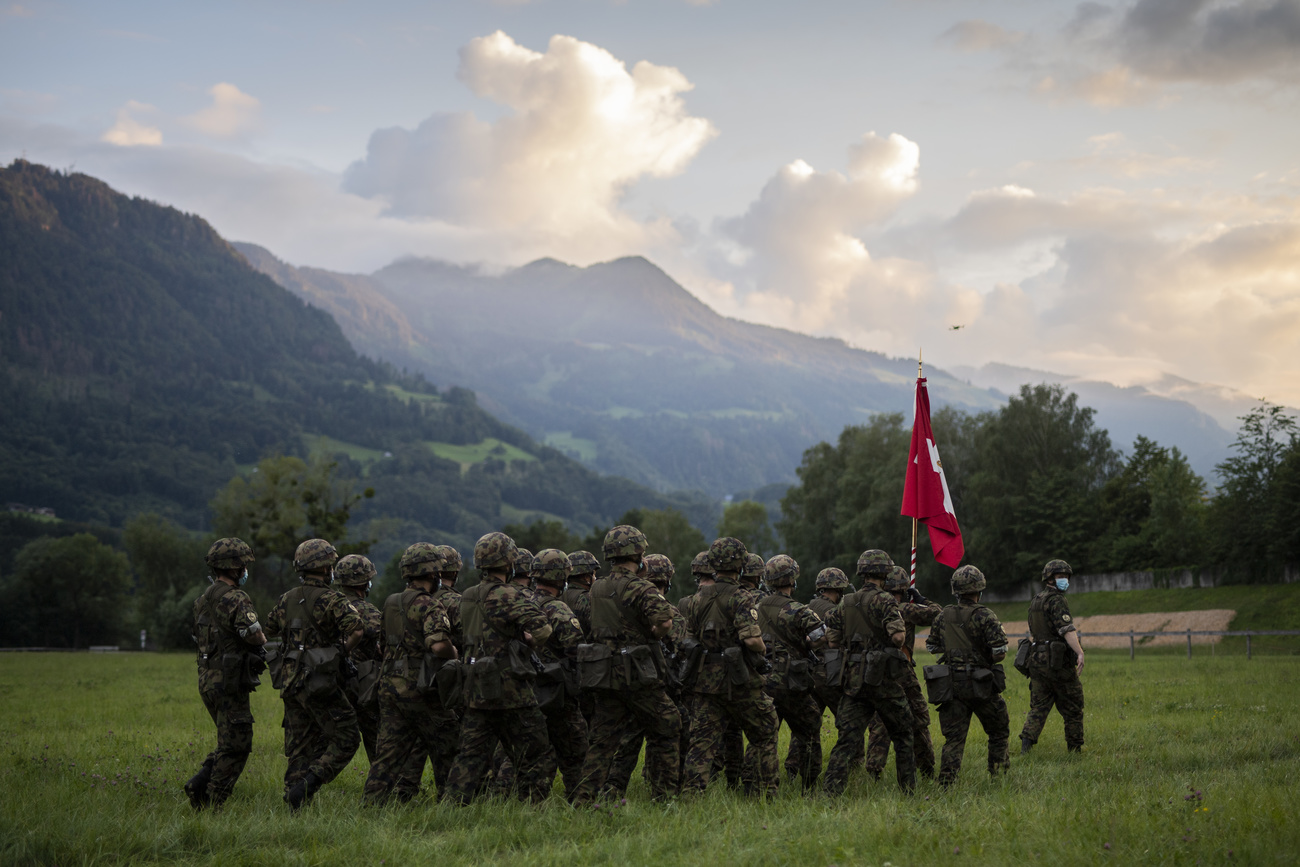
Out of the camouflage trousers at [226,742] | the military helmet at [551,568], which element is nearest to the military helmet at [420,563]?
the military helmet at [551,568]

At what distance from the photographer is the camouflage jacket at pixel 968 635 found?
37.1ft

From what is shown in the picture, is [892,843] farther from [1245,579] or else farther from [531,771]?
[1245,579]

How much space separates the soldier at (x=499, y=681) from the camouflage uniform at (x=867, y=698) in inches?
125

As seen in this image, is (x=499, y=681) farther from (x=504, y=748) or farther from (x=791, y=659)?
(x=791, y=659)

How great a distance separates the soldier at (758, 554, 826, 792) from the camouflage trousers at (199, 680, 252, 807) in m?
5.35

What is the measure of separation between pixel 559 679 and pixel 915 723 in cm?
439

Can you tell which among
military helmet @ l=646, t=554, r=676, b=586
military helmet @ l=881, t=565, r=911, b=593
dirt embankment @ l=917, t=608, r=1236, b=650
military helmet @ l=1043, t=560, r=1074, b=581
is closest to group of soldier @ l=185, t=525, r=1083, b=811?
military helmet @ l=646, t=554, r=676, b=586

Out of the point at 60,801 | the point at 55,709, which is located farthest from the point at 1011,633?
the point at 60,801

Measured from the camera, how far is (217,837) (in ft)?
26.0

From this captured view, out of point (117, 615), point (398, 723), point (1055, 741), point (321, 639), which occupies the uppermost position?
point (321, 639)

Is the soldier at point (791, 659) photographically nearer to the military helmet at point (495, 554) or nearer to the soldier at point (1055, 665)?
the military helmet at point (495, 554)

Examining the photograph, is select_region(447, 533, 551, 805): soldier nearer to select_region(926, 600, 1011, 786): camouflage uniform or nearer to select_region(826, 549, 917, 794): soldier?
select_region(826, 549, 917, 794): soldier

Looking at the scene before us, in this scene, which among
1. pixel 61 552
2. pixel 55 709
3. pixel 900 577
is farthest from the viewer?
pixel 61 552

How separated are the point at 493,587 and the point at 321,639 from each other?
199 centimetres
